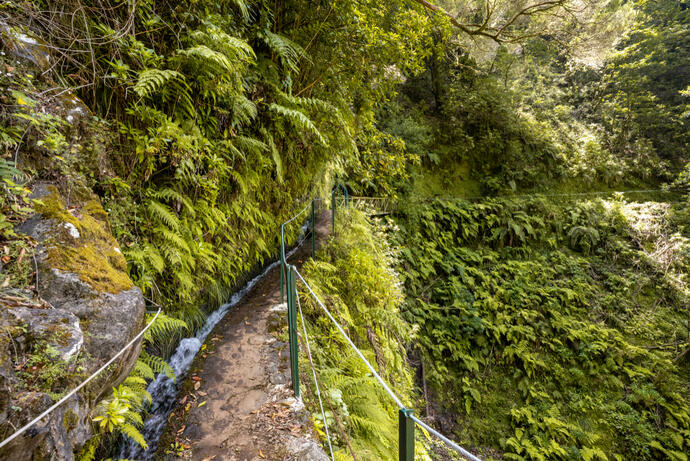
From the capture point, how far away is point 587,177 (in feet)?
42.9

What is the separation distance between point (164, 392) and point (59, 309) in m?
1.77

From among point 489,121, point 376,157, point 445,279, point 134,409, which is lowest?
point 134,409

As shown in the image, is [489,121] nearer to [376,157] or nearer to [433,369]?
[376,157]

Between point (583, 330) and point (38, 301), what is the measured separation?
1158cm

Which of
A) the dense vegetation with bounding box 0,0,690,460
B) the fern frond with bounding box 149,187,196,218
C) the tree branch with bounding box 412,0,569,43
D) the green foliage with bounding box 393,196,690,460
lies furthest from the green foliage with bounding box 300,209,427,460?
the tree branch with bounding box 412,0,569,43

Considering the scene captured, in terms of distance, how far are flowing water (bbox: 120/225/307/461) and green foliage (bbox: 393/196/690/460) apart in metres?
4.22

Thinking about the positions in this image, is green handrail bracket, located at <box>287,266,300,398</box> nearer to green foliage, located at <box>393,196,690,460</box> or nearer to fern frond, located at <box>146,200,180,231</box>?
fern frond, located at <box>146,200,180,231</box>

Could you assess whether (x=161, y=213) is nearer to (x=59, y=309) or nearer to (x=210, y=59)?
(x=59, y=309)

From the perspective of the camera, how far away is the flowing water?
2468mm

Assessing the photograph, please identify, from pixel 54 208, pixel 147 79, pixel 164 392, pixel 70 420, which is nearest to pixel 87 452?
pixel 70 420

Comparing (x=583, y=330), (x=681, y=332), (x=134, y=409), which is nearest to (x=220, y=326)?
(x=134, y=409)

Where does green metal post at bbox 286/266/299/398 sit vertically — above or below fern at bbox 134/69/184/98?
below

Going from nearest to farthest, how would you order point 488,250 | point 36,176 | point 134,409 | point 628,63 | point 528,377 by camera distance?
point 36,176, point 134,409, point 528,377, point 488,250, point 628,63

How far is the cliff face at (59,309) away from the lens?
1.34m
